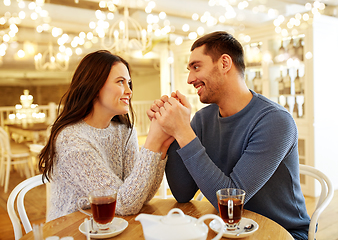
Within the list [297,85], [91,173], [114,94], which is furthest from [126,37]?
[91,173]

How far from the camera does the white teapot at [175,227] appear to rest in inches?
28.5

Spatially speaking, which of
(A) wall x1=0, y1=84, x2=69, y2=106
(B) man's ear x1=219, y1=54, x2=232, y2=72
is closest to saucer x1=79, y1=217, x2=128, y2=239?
(B) man's ear x1=219, y1=54, x2=232, y2=72

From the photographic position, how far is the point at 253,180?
112 centimetres

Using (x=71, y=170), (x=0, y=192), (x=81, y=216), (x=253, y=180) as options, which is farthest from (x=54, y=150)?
(x=0, y=192)

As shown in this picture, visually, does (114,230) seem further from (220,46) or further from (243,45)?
(243,45)

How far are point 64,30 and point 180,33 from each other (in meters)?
2.24

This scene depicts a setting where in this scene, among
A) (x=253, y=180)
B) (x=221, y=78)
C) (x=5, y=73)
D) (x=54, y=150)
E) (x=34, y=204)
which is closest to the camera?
(x=253, y=180)

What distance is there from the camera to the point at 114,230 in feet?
3.22

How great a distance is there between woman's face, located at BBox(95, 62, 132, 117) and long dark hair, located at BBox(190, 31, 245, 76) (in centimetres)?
39

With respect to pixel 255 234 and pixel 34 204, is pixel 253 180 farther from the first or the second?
pixel 34 204

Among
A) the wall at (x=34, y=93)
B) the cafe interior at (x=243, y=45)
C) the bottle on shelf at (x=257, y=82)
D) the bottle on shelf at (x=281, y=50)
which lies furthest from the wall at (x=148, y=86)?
the bottle on shelf at (x=281, y=50)

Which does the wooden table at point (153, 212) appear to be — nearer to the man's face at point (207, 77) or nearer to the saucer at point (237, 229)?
the saucer at point (237, 229)

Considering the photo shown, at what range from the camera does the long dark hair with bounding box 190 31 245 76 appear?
145 cm

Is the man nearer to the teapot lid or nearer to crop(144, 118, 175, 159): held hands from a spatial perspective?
crop(144, 118, 175, 159): held hands
